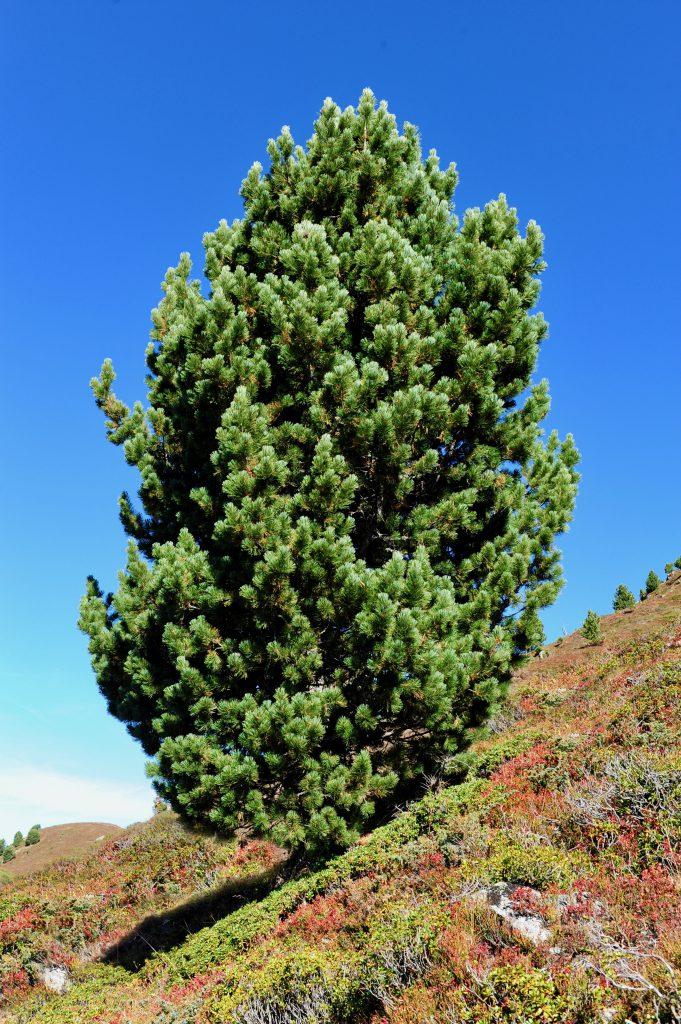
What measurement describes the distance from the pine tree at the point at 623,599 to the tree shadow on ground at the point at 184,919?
35.9m

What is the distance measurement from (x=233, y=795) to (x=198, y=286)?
8542 millimetres

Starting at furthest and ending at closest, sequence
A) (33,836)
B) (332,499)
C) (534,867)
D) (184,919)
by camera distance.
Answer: (33,836) < (184,919) < (332,499) < (534,867)

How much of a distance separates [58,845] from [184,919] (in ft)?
71.6

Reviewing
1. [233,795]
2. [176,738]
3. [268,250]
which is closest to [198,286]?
[268,250]

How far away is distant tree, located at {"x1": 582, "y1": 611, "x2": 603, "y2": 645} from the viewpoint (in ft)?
97.6

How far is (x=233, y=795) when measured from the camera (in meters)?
7.69

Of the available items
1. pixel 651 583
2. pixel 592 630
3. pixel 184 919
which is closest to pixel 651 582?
pixel 651 583

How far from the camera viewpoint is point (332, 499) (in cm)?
797

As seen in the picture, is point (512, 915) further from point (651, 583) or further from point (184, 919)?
point (651, 583)

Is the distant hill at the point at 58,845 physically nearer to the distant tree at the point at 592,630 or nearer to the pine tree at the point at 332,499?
the pine tree at the point at 332,499

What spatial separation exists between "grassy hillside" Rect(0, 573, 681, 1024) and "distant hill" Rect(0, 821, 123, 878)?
504 inches

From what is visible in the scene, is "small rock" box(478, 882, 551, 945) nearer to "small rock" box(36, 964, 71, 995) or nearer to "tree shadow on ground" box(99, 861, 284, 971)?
"tree shadow on ground" box(99, 861, 284, 971)

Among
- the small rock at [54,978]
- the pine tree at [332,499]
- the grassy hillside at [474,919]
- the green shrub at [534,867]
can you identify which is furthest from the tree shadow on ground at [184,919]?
the green shrub at [534,867]

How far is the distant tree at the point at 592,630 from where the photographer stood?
29734 millimetres
